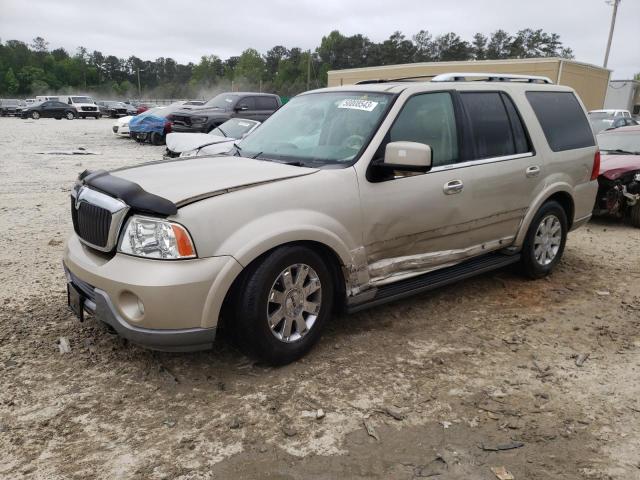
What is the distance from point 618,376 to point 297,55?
4612 inches

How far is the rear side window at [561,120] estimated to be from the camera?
497 cm

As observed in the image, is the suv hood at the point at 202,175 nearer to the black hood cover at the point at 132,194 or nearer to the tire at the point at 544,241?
the black hood cover at the point at 132,194

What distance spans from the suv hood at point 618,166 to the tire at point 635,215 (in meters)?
0.58

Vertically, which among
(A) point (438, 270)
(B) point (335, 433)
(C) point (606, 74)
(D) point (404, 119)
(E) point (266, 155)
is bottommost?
(B) point (335, 433)

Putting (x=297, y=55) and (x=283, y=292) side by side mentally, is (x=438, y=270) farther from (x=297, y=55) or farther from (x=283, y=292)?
(x=297, y=55)

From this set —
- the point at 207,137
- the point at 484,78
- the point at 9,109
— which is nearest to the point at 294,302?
the point at 484,78

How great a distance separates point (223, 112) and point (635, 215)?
1175 cm

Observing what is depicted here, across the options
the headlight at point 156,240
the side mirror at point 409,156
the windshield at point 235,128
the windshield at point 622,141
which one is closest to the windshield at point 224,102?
the windshield at point 235,128

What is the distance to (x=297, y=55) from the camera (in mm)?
113250

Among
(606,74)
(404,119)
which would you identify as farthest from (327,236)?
(606,74)

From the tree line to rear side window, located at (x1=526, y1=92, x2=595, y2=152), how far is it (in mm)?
72801

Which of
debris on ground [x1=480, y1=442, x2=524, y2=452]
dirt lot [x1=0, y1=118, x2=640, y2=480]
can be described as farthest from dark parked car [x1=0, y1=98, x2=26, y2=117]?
debris on ground [x1=480, y1=442, x2=524, y2=452]

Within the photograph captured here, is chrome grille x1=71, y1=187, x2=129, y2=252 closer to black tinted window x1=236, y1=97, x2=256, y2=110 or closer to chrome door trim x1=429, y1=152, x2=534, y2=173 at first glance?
chrome door trim x1=429, y1=152, x2=534, y2=173

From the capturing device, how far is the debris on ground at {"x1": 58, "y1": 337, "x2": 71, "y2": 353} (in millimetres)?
3621
